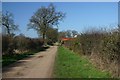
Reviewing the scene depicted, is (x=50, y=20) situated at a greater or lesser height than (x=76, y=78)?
greater

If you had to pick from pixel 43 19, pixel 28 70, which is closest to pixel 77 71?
pixel 28 70

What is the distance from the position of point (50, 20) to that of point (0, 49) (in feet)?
171

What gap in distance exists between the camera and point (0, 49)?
28438 millimetres

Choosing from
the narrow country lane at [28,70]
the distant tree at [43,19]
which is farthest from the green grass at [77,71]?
the distant tree at [43,19]

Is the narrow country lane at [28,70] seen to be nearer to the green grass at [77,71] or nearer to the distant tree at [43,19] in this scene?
the green grass at [77,71]

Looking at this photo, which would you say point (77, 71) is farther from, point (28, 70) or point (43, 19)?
point (43, 19)

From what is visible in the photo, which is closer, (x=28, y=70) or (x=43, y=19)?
(x=28, y=70)

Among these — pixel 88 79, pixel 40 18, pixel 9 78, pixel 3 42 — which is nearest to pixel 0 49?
pixel 3 42

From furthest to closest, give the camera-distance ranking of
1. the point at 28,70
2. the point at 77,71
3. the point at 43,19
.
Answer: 1. the point at 43,19
2. the point at 28,70
3. the point at 77,71

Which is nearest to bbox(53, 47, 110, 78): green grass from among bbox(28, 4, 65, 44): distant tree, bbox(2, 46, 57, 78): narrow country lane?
bbox(2, 46, 57, 78): narrow country lane

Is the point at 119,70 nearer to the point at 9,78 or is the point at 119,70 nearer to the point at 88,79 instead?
the point at 88,79

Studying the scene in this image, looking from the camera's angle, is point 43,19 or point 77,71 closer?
point 77,71

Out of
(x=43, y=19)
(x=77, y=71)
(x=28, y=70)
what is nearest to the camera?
(x=77, y=71)

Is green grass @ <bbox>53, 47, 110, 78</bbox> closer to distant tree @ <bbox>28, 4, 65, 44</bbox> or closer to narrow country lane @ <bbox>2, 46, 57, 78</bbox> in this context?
narrow country lane @ <bbox>2, 46, 57, 78</bbox>
